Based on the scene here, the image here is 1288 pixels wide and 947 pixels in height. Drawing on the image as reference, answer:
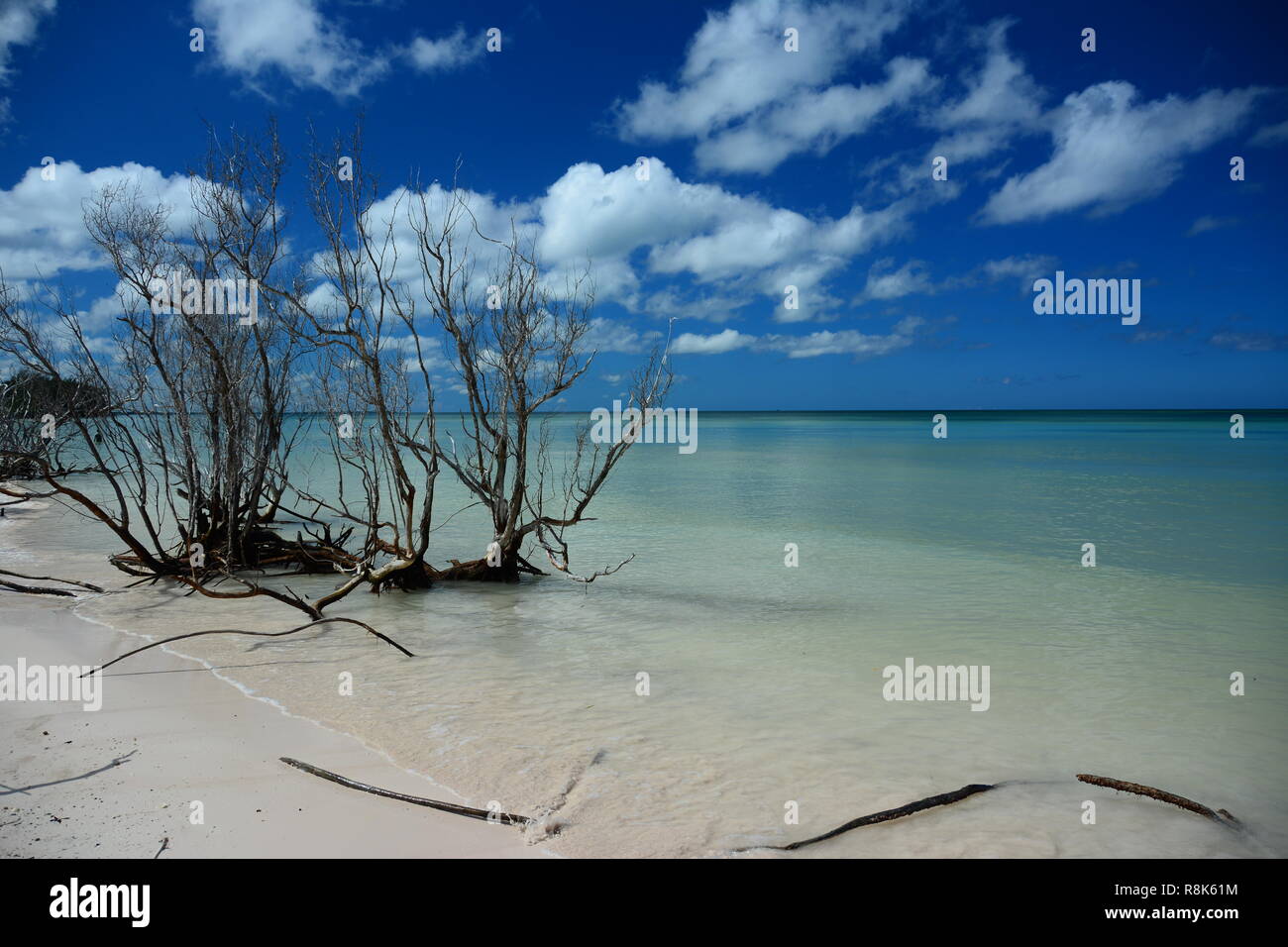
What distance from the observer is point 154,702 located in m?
6.02

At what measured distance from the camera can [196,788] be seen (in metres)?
4.48

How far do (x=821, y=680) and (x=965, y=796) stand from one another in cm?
269

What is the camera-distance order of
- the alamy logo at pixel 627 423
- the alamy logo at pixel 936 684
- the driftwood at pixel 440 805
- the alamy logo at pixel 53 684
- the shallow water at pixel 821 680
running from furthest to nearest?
the alamy logo at pixel 627 423
the alamy logo at pixel 936 684
the alamy logo at pixel 53 684
the shallow water at pixel 821 680
the driftwood at pixel 440 805

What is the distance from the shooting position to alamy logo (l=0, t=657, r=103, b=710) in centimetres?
600

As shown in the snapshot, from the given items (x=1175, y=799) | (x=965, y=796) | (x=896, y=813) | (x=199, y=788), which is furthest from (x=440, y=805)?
(x=1175, y=799)

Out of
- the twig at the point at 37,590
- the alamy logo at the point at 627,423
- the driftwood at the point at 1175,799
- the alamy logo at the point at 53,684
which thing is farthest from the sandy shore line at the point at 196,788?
the alamy logo at the point at 627,423

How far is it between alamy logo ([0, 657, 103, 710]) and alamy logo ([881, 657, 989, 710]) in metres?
7.11

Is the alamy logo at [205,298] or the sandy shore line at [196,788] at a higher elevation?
the alamy logo at [205,298]

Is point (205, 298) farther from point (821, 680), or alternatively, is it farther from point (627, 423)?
point (821, 680)

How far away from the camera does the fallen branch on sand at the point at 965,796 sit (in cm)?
417
